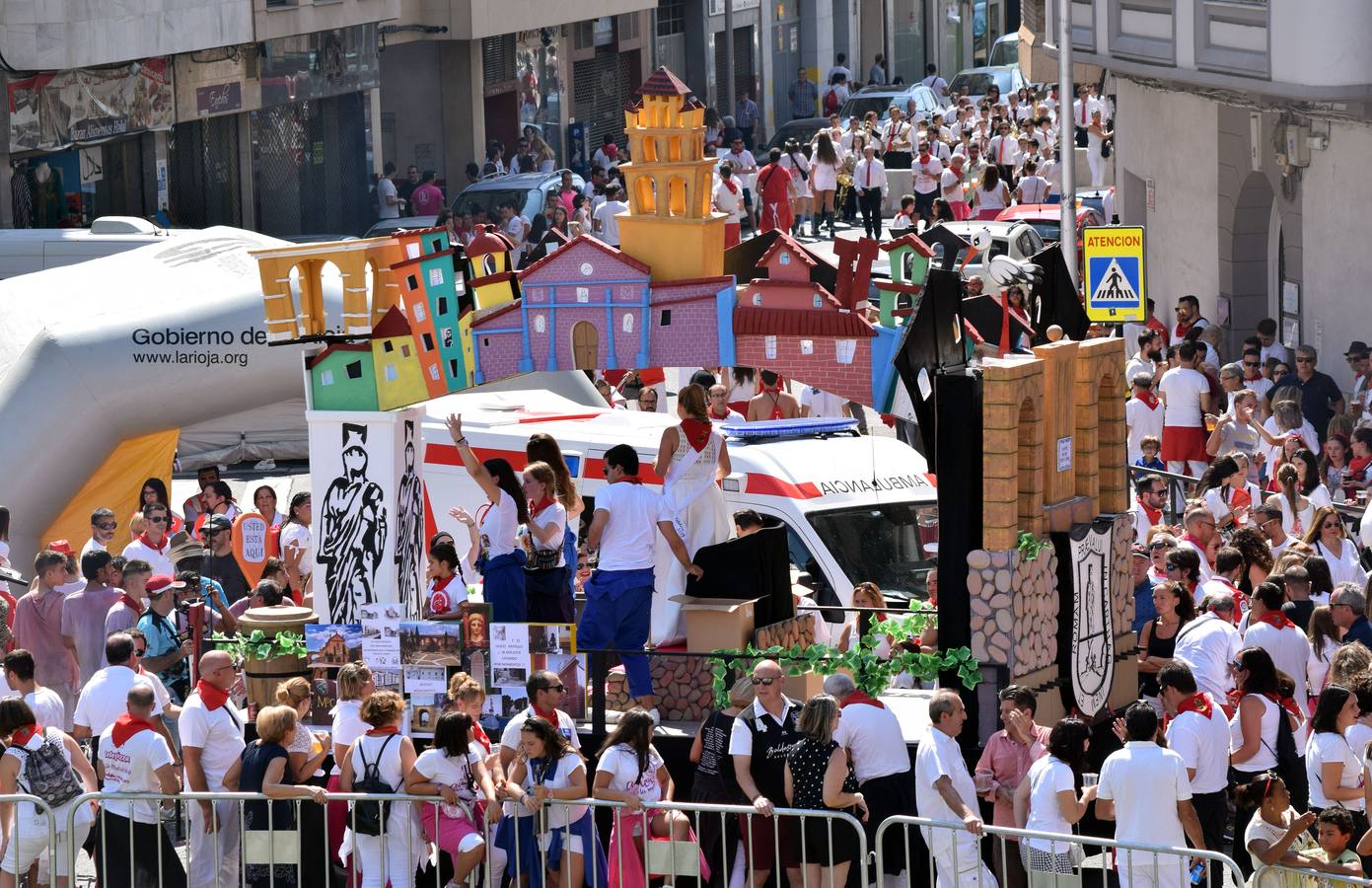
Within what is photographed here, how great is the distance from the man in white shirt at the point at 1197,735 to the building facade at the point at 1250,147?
11.2 meters

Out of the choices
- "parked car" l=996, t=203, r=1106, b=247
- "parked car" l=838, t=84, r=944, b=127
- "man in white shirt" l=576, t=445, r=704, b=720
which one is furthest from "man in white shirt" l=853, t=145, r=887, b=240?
"man in white shirt" l=576, t=445, r=704, b=720

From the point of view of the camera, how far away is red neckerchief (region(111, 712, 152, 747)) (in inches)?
448

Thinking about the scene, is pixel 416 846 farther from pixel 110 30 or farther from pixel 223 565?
pixel 110 30

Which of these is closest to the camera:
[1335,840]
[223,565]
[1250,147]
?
[1335,840]

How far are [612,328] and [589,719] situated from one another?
2.53m

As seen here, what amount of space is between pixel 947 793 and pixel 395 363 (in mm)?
4783

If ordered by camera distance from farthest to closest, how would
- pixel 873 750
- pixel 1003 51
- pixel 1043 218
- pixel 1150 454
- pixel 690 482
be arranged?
1. pixel 1003 51
2. pixel 1043 218
3. pixel 1150 454
4. pixel 690 482
5. pixel 873 750

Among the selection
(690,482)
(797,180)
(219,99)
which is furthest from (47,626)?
(219,99)

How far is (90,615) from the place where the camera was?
14102 mm

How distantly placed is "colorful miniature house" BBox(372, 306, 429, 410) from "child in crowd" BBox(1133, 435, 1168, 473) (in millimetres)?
6563

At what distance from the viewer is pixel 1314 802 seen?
34.6 ft

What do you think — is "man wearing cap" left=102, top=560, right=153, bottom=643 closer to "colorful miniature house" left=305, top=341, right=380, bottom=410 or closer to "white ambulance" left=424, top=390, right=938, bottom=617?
"colorful miniature house" left=305, top=341, right=380, bottom=410

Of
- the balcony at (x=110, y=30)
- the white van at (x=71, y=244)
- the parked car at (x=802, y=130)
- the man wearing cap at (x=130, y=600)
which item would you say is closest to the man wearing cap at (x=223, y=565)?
the man wearing cap at (x=130, y=600)

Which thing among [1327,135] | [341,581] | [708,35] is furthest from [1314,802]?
[708,35]
